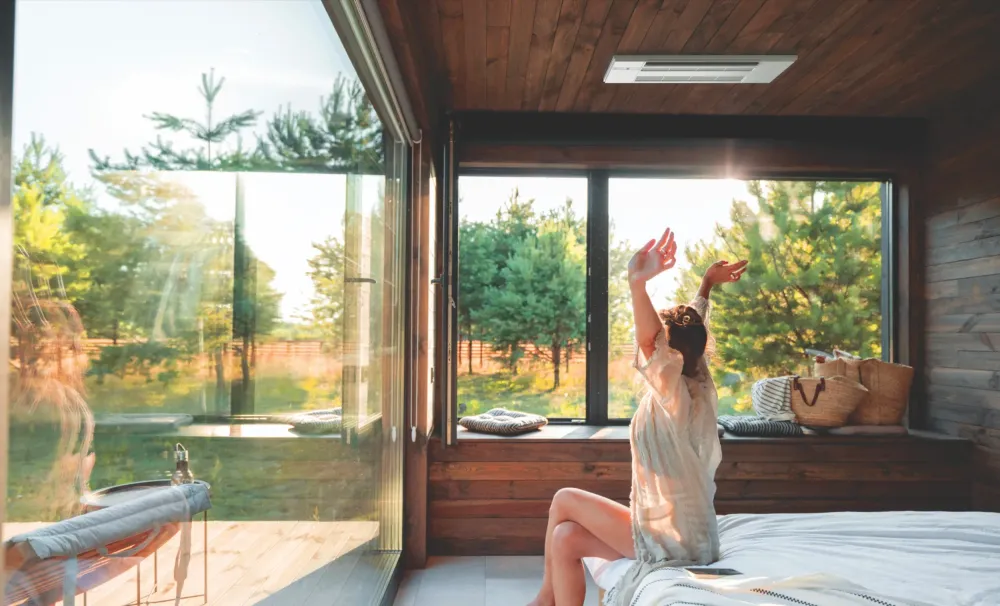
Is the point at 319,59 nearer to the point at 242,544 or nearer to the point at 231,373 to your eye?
the point at 231,373

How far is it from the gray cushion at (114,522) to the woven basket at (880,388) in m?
3.49

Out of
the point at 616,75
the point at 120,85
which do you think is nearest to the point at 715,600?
the point at 120,85

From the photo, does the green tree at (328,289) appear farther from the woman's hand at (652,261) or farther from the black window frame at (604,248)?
the black window frame at (604,248)

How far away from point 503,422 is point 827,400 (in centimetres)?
173

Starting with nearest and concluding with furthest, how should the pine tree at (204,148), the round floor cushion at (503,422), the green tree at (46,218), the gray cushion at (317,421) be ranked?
the green tree at (46,218)
the pine tree at (204,148)
the gray cushion at (317,421)
the round floor cushion at (503,422)

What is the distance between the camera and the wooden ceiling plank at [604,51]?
2.43 metres

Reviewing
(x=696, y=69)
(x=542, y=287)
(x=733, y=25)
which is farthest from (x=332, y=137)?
(x=542, y=287)

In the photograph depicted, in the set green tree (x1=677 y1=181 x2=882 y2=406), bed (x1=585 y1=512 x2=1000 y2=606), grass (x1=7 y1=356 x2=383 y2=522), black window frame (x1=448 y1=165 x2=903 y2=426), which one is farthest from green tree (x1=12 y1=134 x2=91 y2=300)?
green tree (x1=677 y1=181 x2=882 y2=406)

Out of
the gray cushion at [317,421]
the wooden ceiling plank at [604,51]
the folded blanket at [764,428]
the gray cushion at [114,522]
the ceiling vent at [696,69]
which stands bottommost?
the folded blanket at [764,428]

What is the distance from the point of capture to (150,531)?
0.74 meters

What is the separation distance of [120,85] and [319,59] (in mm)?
978

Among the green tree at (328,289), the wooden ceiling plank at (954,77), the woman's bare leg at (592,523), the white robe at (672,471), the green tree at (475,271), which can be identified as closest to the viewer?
the green tree at (328,289)

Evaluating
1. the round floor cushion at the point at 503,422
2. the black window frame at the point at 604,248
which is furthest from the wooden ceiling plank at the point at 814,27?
the round floor cushion at the point at 503,422

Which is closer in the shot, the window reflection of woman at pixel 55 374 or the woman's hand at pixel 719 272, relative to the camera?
the window reflection of woman at pixel 55 374
